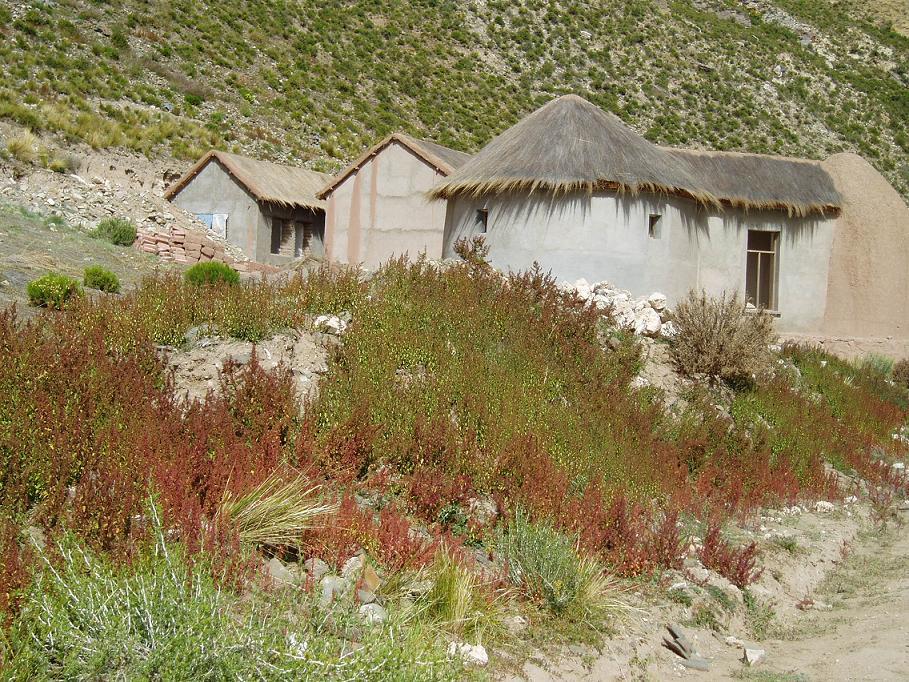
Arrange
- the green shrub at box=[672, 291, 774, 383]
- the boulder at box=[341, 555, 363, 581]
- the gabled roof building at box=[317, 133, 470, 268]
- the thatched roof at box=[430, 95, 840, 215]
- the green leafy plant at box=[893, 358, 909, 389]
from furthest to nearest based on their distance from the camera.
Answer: the gabled roof building at box=[317, 133, 470, 268] < the green leafy plant at box=[893, 358, 909, 389] < the thatched roof at box=[430, 95, 840, 215] < the green shrub at box=[672, 291, 774, 383] < the boulder at box=[341, 555, 363, 581]

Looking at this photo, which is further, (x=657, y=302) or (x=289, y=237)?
(x=289, y=237)

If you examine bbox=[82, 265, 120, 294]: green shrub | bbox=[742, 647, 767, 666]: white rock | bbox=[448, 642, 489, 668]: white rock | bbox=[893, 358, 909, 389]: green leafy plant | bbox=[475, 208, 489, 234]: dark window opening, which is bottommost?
bbox=[742, 647, 767, 666]: white rock

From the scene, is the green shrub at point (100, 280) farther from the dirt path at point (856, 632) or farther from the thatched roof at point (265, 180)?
the thatched roof at point (265, 180)

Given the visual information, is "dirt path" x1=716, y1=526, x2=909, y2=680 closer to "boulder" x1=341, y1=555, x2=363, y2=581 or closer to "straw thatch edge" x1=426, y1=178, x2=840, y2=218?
"boulder" x1=341, y1=555, x2=363, y2=581

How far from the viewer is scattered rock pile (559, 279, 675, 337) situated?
12.5 metres

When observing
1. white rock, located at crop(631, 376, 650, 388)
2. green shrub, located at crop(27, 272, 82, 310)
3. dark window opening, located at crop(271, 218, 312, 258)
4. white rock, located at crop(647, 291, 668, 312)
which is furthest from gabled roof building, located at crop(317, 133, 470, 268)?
green shrub, located at crop(27, 272, 82, 310)

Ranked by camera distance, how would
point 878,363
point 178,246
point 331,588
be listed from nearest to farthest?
point 331,588 < point 878,363 < point 178,246

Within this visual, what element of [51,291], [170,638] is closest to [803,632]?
[170,638]

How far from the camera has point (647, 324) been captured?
12.6 metres

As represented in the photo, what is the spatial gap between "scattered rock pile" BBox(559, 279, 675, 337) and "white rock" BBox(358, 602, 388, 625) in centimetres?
773

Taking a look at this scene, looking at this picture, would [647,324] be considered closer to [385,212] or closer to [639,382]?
[639,382]

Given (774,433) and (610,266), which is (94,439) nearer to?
(774,433)

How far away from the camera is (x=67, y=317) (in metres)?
8.55

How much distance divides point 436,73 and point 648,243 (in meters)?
32.8
